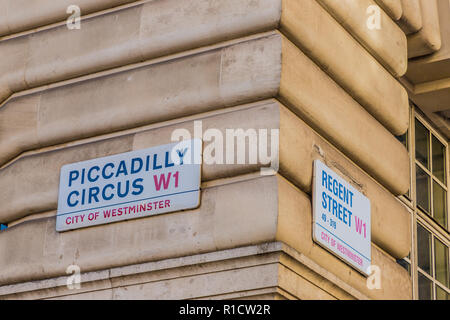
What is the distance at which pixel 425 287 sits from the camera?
49.7ft

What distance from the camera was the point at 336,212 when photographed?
450 inches

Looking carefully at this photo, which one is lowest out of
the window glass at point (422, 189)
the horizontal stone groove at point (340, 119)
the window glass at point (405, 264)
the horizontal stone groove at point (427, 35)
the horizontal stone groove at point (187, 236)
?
the horizontal stone groove at point (187, 236)

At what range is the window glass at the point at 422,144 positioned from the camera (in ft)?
51.5

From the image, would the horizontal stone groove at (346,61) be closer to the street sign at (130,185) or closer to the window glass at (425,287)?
the street sign at (130,185)

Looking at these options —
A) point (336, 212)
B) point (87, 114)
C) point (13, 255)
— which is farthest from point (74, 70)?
point (336, 212)

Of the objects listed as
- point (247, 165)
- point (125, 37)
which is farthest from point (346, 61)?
point (125, 37)

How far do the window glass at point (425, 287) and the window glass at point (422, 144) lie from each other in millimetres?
1708

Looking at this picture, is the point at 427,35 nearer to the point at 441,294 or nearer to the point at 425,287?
the point at 425,287

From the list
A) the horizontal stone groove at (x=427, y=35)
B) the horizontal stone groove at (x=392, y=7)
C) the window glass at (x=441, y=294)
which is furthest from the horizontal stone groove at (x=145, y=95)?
the window glass at (x=441, y=294)

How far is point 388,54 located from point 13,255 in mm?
4966

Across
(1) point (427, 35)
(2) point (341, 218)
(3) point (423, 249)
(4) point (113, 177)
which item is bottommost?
(2) point (341, 218)

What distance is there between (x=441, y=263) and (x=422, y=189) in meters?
1.12

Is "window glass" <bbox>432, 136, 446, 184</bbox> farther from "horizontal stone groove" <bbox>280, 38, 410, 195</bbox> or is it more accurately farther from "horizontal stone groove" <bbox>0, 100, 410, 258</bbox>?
"horizontal stone groove" <bbox>0, 100, 410, 258</bbox>
